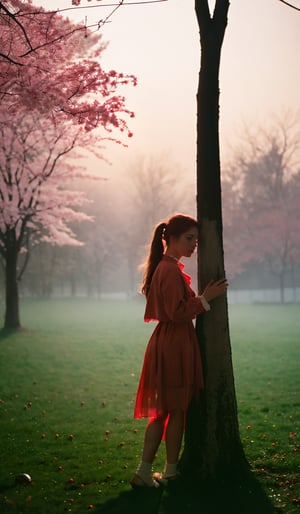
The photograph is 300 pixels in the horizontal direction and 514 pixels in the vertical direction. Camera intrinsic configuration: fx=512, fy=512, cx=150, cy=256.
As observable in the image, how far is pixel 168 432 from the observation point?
4.36 metres

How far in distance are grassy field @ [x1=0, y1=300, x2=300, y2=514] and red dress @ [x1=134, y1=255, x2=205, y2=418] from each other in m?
0.93

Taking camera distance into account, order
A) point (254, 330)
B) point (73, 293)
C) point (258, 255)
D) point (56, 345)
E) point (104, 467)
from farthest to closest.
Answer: point (73, 293), point (258, 255), point (254, 330), point (56, 345), point (104, 467)

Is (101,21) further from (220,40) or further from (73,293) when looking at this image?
(73,293)

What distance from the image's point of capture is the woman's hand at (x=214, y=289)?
4359 millimetres

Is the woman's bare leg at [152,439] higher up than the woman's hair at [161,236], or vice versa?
the woman's hair at [161,236]

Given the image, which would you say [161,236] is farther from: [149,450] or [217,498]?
[217,498]

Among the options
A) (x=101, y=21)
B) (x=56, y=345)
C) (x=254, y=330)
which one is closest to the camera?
(x=101, y=21)

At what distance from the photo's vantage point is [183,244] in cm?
444

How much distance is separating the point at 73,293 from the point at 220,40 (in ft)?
149

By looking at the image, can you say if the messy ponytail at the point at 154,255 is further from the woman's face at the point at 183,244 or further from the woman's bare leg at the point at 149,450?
the woman's bare leg at the point at 149,450

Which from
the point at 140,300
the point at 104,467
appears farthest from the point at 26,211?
the point at 140,300

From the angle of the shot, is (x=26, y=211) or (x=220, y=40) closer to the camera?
(x=220, y=40)

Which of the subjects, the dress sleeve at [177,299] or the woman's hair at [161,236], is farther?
the woman's hair at [161,236]

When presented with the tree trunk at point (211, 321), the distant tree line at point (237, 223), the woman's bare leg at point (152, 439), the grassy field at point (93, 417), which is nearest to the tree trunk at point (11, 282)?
the grassy field at point (93, 417)
